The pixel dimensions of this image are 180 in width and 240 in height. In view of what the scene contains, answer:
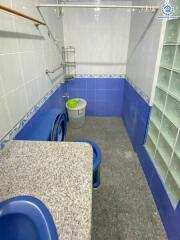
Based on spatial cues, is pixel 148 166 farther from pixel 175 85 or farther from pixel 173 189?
pixel 175 85

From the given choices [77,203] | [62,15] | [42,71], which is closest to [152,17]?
[42,71]

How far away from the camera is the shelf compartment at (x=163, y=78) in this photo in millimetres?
1310

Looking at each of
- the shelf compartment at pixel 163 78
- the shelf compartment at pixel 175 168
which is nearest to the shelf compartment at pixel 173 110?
the shelf compartment at pixel 163 78

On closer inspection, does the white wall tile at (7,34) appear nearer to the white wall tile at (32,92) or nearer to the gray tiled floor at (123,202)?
the white wall tile at (32,92)

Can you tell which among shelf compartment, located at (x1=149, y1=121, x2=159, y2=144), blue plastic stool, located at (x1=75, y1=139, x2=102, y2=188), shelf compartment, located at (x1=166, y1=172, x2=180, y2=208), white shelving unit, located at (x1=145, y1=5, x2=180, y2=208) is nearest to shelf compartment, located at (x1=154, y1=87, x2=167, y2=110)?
white shelving unit, located at (x1=145, y1=5, x2=180, y2=208)

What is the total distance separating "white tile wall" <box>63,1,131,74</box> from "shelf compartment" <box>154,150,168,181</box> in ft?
5.37

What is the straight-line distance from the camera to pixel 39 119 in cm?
142

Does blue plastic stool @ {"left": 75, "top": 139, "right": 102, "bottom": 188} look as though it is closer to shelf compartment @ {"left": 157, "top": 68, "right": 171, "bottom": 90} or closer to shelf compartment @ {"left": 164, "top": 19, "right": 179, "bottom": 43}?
shelf compartment @ {"left": 157, "top": 68, "right": 171, "bottom": 90}

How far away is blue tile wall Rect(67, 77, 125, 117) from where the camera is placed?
2.71m

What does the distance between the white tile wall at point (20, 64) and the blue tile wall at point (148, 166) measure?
3.63ft

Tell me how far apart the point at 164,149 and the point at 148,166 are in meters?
0.33

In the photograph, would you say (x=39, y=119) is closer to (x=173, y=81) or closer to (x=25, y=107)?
(x=25, y=107)

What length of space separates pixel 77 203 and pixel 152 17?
5.47ft

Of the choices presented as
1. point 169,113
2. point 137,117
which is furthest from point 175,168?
point 137,117
